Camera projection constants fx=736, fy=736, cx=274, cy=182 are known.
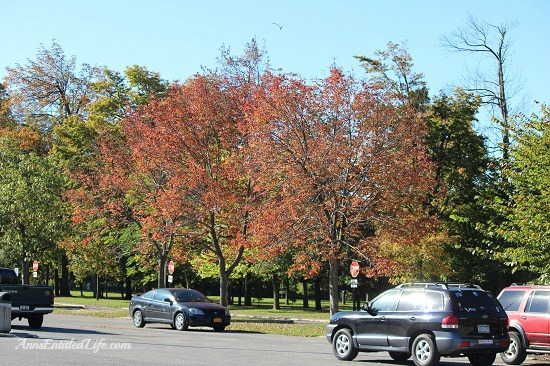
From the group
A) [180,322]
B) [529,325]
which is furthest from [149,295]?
[529,325]

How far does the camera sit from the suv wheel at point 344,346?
55.3 feet

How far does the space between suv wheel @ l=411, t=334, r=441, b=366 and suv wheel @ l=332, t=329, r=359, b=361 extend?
5.72ft

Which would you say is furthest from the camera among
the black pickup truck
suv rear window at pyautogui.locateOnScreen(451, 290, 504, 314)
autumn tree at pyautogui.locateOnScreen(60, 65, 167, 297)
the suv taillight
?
autumn tree at pyautogui.locateOnScreen(60, 65, 167, 297)

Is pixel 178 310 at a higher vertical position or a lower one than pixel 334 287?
lower

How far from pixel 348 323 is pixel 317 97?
15.3 meters

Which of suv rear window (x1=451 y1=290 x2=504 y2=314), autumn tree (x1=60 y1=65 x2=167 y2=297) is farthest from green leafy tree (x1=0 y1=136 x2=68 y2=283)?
suv rear window (x1=451 y1=290 x2=504 y2=314)

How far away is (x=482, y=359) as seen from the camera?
1585cm

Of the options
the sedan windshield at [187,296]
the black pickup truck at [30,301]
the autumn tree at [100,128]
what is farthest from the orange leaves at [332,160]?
the autumn tree at [100,128]

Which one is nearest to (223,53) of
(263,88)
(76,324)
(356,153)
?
(263,88)

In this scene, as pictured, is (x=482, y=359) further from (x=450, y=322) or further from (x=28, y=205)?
(x=28, y=205)

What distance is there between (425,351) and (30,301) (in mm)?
13963

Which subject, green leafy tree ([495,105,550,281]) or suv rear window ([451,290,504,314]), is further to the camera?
green leafy tree ([495,105,550,281])

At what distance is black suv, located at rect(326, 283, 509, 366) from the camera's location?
14984mm

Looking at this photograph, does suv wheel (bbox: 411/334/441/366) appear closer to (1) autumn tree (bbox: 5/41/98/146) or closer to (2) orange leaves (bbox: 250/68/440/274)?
(2) orange leaves (bbox: 250/68/440/274)
